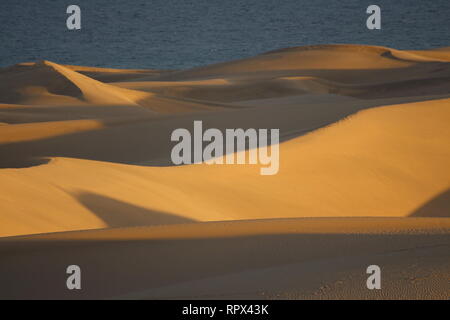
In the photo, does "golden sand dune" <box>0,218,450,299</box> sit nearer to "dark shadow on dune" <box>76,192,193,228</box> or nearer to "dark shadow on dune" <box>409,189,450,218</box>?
"dark shadow on dune" <box>76,192,193,228</box>

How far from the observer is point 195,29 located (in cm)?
8069

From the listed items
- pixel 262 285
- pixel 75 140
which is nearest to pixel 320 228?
pixel 262 285

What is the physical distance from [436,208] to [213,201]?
2961mm

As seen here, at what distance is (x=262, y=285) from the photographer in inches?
137

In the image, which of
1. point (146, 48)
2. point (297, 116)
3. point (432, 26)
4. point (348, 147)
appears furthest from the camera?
point (432, 26)

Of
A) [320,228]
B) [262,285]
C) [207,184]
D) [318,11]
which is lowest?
[262,285]

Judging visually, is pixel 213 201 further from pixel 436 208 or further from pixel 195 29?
pixel 195 29

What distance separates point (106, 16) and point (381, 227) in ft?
313

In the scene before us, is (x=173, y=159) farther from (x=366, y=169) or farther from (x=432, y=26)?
(x=432, y=26)

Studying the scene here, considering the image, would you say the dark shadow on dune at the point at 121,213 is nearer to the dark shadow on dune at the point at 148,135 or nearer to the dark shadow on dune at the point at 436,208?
the dark shadow on dune at the point at 148,135

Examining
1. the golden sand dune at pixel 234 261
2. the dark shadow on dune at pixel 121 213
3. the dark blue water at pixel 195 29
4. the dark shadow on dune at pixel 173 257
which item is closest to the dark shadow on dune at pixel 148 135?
the dark shadow on dune at pixel 121 213

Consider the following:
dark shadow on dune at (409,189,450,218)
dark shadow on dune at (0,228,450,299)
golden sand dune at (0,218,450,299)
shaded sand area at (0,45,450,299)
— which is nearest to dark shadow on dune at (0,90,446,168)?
shaded sand area at (0,45,450,299)

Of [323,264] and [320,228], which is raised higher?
[320,228]

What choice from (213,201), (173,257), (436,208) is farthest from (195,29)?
(173,257)
